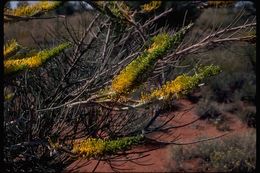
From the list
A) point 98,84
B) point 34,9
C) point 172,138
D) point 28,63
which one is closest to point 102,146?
point 28,63

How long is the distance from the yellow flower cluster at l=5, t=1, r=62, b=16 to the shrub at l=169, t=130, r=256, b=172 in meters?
5.56

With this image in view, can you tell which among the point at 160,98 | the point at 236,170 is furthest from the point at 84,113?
the point at 236,170

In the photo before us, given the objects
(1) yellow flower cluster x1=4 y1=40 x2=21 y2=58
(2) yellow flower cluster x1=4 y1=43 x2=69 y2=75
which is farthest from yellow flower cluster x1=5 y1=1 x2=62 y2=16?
(2) yellow flower cluster x1=4 y1=43 x2=69 y2=75

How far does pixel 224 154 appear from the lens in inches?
389

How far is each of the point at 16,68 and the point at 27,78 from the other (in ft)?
4.20

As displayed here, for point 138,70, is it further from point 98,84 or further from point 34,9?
point 34,9

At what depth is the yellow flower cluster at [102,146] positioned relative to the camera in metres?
3.07

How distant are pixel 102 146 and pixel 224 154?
7114 millimetres

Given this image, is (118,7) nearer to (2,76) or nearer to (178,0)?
(2,76)

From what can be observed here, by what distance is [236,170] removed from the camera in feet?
31.7

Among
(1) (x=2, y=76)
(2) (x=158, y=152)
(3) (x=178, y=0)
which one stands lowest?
(2) (x=158, y=152)

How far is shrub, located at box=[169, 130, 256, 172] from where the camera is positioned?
9.63 metres

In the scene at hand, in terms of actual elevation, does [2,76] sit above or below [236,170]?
above

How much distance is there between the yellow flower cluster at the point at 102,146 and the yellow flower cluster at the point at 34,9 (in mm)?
2037
